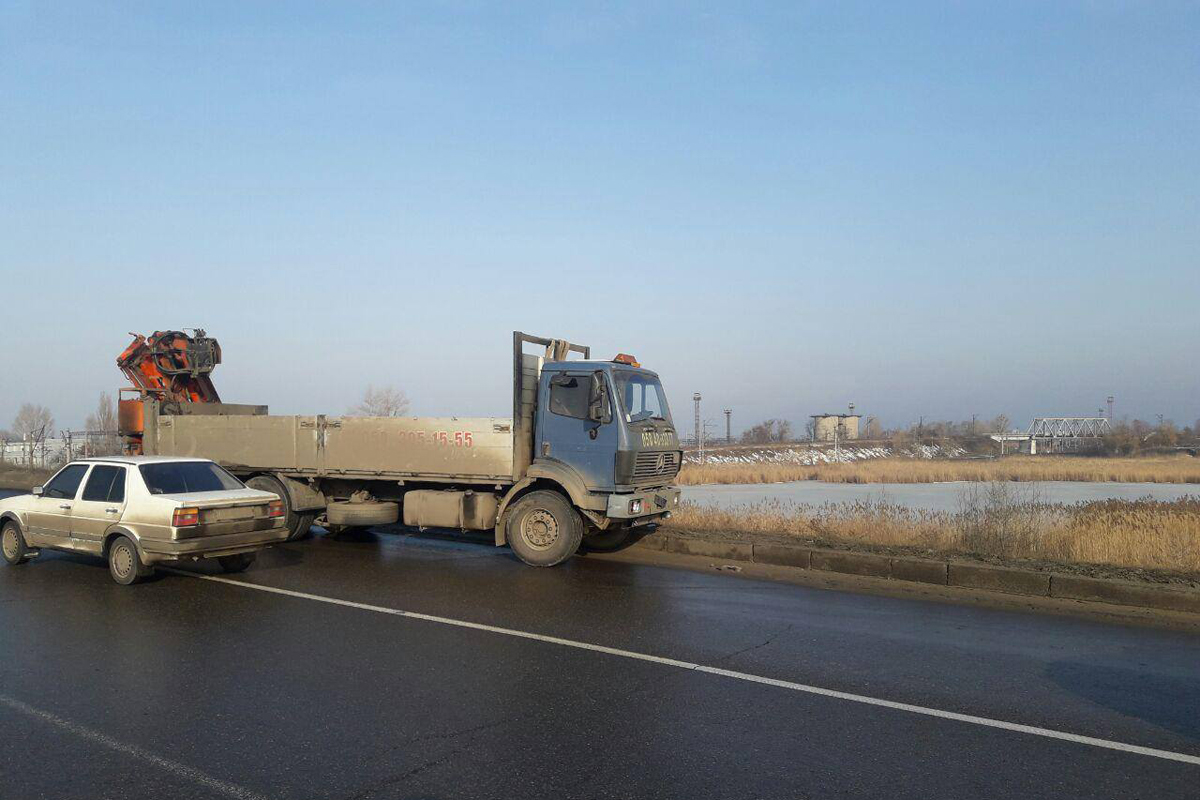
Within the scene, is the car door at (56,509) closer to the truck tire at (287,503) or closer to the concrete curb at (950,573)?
the truck tire at (287,503)

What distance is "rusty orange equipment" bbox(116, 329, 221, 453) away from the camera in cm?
1511

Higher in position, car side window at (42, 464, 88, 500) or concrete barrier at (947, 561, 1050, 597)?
car side window at (42, 464, 88, 500)

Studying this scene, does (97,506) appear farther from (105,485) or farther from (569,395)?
(569,395)

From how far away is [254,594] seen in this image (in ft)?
29.5

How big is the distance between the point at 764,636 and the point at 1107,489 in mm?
29867

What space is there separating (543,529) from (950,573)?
5.10 m

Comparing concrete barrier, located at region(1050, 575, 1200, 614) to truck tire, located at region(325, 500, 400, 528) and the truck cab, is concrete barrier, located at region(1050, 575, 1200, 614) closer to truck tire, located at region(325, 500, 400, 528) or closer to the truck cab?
the truck cab

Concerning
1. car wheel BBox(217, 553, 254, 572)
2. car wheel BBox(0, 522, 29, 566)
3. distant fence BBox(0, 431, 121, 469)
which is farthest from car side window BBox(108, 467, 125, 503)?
distant fence BBox(0, 431, 121, 469)

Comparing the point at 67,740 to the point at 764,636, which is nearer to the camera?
the point at 67,740

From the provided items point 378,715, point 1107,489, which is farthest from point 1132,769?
point 1107,489

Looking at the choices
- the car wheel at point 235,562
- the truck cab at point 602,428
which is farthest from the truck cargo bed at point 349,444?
the car wheel at point 235,562

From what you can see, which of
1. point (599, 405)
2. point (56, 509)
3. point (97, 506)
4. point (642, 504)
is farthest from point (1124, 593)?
point (56, 509)

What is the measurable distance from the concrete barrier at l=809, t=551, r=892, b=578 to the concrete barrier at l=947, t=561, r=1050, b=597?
2.66ft

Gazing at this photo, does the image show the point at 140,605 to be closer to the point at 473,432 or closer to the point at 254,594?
the point at 254,594
